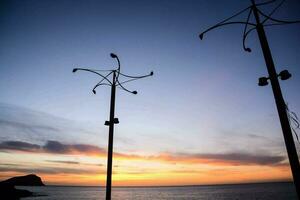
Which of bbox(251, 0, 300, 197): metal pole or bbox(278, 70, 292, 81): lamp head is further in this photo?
bbox(278, 70, 292, 81): lamp head

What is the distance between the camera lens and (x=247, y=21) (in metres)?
6.75

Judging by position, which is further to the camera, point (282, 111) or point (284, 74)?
point (284, 74)

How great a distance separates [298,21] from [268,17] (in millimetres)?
800

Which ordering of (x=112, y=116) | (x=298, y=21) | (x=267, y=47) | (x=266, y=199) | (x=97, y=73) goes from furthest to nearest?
1. (x=266, y=199)
2. (x=97, y=73)
3. (x=112, y=116)
4. (x=298, y=21)
5. (x=267, y=47)

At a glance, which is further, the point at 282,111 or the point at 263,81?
the point at 263,81

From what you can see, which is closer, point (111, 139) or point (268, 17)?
point (268, 17)

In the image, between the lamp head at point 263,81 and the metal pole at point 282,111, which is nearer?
the metal pole at point 282,111

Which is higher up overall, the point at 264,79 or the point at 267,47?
the point at 267,47

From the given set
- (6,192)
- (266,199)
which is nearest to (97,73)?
(6,192)

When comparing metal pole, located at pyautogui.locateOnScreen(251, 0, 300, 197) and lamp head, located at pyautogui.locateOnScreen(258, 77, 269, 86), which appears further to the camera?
lamp head, located at pyautogui.locateOnScreen(258, 77, 269, 86)

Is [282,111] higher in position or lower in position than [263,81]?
lower

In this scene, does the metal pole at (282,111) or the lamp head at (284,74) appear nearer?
the metal pole at (282,111)

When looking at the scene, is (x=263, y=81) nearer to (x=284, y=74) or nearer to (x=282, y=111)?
(x=284, y=74)

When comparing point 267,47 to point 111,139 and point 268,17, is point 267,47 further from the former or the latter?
point 111,139
